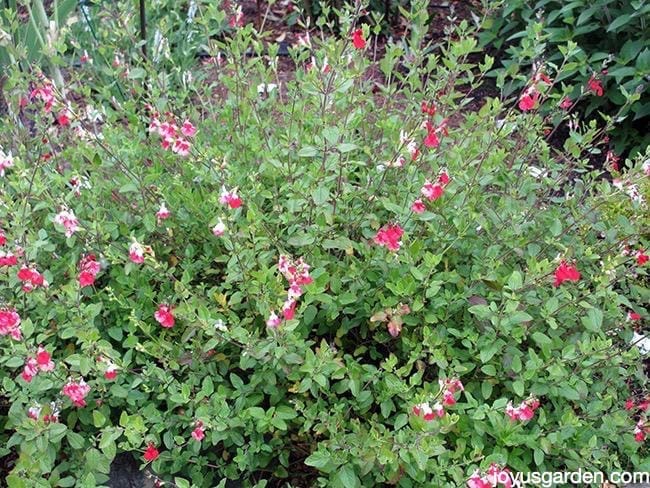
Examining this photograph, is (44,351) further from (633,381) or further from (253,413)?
(633,381)

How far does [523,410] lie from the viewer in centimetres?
179

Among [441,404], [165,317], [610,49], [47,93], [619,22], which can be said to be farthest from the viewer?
[610,49]

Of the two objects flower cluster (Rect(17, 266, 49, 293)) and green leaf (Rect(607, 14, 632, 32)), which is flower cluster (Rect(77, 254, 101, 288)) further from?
green leaf (Rect(607, 14, 632, 32))

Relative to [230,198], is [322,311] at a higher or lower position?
lower

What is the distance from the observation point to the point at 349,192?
211 cm

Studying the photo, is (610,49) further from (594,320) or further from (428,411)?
(428,411)

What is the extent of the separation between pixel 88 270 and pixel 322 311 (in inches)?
26.0

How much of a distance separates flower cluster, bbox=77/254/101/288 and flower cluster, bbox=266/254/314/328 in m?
0.48

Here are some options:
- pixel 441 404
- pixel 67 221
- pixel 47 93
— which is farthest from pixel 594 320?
pixel 47 93

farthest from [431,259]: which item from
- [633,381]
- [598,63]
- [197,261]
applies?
[598,63]

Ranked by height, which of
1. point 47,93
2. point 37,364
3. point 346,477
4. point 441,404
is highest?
point 47,93

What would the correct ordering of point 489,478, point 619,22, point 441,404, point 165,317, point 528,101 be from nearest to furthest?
point 489,478, point 441,404, point 165,317, point 528,101, point 619,22

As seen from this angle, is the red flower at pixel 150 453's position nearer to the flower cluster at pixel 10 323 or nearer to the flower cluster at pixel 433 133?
the flower cluster at pixel 10 323

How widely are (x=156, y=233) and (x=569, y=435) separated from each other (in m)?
1.34
